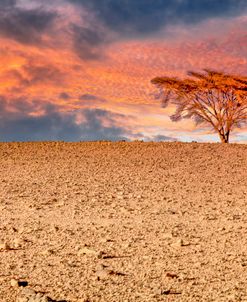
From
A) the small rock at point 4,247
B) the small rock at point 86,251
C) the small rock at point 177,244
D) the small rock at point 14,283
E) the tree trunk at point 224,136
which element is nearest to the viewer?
the small rock at point 14,283

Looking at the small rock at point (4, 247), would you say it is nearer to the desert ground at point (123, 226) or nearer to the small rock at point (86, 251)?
the desert ground at point (123, 226)

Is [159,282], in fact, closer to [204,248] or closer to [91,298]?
[91,298]

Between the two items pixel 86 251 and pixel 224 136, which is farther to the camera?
pixel 224 136

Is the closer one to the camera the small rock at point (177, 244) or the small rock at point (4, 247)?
the small rock at point (4, 247)

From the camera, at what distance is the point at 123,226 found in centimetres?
905

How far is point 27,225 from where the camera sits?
9.18 metres

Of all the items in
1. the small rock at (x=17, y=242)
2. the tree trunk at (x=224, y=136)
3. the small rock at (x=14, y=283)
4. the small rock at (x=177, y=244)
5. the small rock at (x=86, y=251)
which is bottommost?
the small rock at (x=14, y=283)

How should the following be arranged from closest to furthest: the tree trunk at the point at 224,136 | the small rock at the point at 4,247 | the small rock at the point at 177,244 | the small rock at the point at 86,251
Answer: the small rock at the point at 86,251 < the small rock at the point at 4,247 < the small rock at the point at 177,244 < the tree trunk at the point at 224,136

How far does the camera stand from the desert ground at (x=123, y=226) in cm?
564

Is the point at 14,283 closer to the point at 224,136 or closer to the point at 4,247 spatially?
the point at 4,247

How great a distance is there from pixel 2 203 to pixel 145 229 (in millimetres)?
3818

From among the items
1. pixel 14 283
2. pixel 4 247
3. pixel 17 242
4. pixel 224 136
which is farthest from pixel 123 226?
pixel 224 136

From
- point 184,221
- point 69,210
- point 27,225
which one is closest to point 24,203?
point 69,210

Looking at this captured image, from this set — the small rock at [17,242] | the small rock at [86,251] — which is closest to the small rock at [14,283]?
the small rock at [86,251]
